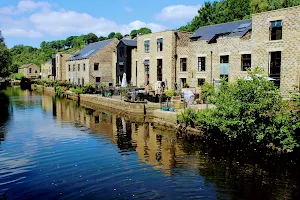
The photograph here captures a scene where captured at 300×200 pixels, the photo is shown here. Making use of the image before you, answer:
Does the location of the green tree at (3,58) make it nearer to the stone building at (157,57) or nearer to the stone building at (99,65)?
the stone building at (99,65)

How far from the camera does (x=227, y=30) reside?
117 feet

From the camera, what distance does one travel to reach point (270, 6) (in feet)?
166

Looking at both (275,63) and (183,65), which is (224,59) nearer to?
(275,63)

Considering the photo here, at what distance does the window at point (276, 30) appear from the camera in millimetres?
27250

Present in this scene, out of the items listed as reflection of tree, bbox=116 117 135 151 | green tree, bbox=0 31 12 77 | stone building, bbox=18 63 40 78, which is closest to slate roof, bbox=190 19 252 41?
reflection of tree, bbox=116 117 135 151

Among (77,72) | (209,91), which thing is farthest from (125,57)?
(209,91)

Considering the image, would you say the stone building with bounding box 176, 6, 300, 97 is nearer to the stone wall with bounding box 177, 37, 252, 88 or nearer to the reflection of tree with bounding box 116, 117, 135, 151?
the stone wall with bounding box 177, 37, 252, 88

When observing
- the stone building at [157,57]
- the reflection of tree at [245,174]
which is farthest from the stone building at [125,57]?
the reflection of tree at [245,174]

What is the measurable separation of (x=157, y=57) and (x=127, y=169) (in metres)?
27.4

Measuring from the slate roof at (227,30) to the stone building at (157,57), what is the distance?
7.56 feet

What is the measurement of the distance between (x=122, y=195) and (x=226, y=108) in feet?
28.3

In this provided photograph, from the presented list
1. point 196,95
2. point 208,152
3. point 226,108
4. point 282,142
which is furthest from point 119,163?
point 196,95

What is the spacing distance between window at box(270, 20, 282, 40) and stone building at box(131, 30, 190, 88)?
1317cm

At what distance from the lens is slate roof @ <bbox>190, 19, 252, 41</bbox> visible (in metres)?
33.5
